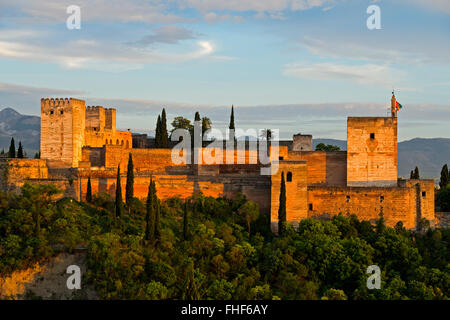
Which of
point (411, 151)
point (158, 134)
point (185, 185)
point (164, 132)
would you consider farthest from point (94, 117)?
point (411, 151)

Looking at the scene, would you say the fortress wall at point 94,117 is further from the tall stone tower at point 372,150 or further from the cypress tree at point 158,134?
the tall stone tower at point 372,150

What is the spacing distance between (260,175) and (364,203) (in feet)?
19.3

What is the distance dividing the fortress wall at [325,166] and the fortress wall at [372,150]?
0.47m

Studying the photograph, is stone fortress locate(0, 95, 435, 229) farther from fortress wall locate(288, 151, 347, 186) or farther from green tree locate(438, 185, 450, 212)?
green tree locate(438, 185, 450, 212)

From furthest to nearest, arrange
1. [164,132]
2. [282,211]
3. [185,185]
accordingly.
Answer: [164,132], [185,185], [282,211]

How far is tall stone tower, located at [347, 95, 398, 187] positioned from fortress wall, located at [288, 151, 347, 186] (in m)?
0.47

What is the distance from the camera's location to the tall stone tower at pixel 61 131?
3447 cm

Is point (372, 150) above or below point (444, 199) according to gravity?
above

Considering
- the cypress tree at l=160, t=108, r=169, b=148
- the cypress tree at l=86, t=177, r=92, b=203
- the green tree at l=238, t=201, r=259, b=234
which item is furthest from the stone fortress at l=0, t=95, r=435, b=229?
the cypress tree at l=160, t=108, r=169, b=148

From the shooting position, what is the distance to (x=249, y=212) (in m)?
29.5

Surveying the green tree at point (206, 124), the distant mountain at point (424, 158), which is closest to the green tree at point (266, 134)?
the green tree at point (206, 124)

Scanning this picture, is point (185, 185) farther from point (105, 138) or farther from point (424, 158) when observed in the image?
point (424, 158)

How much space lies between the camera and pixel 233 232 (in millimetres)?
28906

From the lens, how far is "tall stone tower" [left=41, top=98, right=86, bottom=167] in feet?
113
